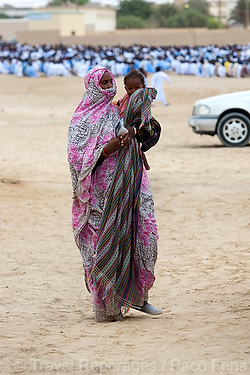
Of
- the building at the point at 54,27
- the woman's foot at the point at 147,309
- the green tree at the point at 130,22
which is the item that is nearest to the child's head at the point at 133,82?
the woman's foot at the point at 147,309

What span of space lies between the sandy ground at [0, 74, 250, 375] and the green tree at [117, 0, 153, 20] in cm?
7428

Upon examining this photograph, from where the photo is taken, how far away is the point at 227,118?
12328 mm

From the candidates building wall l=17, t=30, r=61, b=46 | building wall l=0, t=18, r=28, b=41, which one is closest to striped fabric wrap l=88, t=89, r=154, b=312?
building wall l=17, t=30, r=61, b=46

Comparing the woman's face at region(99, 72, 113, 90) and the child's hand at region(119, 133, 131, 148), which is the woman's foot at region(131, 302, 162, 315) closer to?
the child's hand at region(119, 133, 131, 148)

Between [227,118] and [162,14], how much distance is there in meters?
71.3

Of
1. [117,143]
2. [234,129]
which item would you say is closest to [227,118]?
[234,129]

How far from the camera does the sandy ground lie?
3.63m

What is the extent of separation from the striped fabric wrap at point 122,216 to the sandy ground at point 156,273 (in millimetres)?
369

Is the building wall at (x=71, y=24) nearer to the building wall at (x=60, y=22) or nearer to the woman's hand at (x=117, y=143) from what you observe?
the building wall at (x=60, y=22)

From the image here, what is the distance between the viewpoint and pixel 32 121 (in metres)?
17.7

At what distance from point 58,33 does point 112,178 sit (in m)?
56.7

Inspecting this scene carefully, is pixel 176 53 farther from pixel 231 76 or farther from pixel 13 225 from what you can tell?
pixel 13 225

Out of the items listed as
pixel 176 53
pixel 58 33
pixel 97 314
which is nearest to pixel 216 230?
pixel 97 314

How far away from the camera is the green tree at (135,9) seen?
8512 cm
